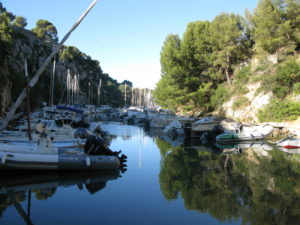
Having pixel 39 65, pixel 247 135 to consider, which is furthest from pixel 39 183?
pixel 39 65

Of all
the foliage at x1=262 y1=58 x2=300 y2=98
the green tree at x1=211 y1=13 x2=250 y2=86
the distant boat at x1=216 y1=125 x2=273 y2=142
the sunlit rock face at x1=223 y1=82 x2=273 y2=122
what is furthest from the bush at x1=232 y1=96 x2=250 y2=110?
the distant boat at x1=216 y1=125 x2=273 y2=142

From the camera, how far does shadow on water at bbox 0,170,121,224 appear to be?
9.10m

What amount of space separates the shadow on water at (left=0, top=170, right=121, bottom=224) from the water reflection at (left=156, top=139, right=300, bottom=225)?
2.83 meters

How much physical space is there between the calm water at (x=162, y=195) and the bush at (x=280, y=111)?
16156 mm

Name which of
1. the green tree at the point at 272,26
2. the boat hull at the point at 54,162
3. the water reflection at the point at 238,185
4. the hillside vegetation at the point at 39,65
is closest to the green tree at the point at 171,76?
the green tree at the point at 272,26

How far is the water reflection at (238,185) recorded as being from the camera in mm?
8381

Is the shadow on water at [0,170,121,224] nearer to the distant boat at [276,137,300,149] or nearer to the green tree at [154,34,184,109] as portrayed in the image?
the distant boat at [276,137,300,149]

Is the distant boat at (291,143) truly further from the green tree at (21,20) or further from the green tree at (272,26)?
the green tree at (21,20)

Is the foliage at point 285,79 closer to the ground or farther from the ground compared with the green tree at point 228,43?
closer to the ground

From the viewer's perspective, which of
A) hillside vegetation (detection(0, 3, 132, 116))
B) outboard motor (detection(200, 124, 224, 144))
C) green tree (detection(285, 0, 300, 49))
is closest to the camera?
outboard motor (detection(200, 124, 224, 144))

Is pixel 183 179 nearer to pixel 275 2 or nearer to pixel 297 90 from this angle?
pixel 297 90

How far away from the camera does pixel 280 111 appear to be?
31156mm

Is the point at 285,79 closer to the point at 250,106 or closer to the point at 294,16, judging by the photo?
the point at 250,106

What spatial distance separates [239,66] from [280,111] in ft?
47.6
